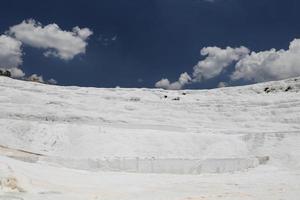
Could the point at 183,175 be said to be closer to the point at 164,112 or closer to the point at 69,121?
the point at 69,121

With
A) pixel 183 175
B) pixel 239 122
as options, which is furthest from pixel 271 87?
pixel 183 175

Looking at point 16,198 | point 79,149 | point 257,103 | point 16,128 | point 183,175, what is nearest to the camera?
point 16,198

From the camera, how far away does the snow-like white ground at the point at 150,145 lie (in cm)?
1983

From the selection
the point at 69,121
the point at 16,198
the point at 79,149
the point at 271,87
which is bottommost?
the point at 16,198

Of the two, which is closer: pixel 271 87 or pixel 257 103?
pixel 257 103

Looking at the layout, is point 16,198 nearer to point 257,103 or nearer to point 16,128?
point 16,128

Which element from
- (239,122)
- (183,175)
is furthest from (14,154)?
(239,122)

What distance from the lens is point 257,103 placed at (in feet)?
160

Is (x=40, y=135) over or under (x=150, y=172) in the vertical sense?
over

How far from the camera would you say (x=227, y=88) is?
58.5m

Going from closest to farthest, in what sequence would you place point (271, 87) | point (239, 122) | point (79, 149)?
point (79, 149) → point (239, 122) → point (271, 87)

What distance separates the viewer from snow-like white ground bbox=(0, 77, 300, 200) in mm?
19828

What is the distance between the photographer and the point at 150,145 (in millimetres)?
31188

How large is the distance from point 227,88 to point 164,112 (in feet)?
49.8
